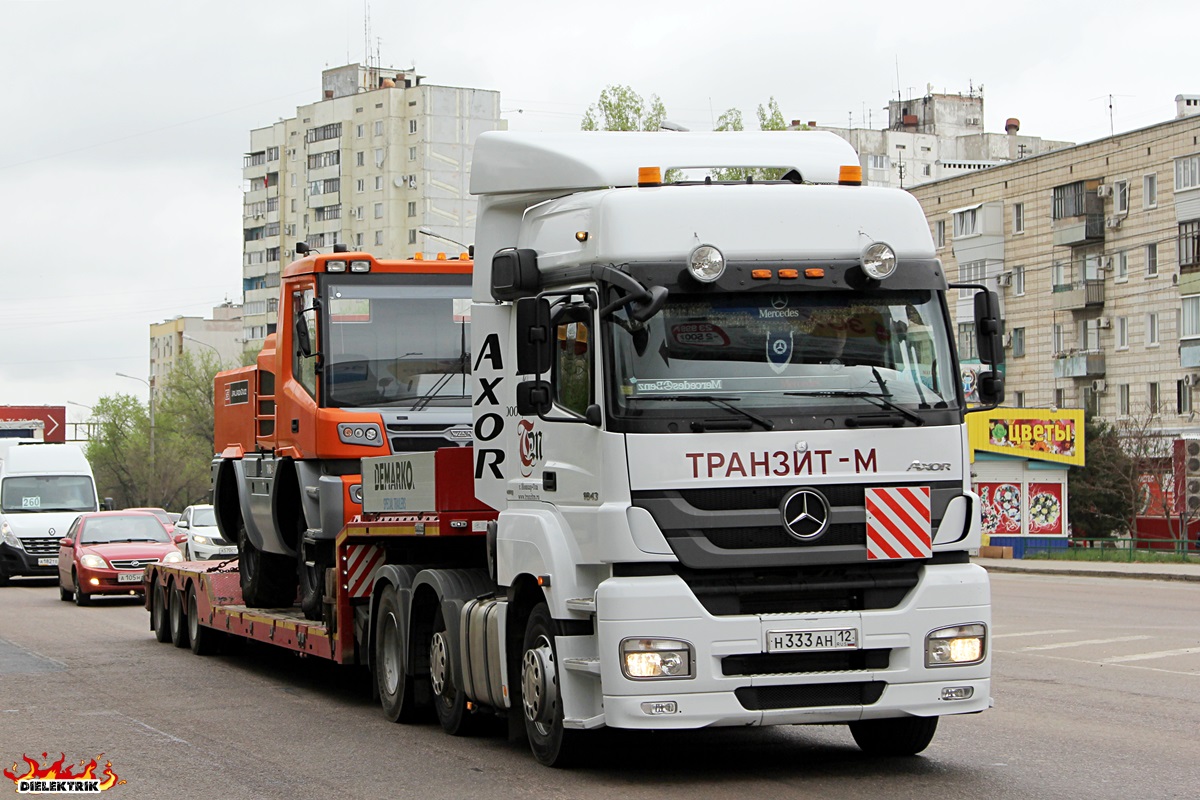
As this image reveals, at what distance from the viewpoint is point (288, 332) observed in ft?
49.1

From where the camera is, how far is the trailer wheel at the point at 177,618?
18.9 m

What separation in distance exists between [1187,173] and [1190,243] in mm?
2336

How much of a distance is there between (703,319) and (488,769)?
2.89m

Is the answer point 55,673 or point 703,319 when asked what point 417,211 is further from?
point 703,319

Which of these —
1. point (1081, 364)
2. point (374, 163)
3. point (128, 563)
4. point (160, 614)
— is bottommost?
point (160, 614)

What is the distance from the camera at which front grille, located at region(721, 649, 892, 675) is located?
350 inches

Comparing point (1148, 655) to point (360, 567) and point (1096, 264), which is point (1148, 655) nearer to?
point (360, 567)

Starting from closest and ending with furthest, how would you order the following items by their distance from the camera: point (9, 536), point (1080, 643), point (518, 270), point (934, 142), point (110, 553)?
point (518, 270), point (1080, 643), point (110, 553), point (9, 536), point (934, 142)

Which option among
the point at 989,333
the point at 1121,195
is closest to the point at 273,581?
the point at 989,333

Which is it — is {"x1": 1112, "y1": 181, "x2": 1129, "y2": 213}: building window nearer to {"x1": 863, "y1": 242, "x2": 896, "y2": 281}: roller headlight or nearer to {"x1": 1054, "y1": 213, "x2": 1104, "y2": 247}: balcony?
{"x1": 1054, "y1": 213, "x2": 1104, "y2": 247}: balcony

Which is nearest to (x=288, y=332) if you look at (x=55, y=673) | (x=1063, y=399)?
(x=55, y=673)

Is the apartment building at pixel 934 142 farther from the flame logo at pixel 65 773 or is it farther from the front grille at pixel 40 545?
the flame logo at pixel 65 773

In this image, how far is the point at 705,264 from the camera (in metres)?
9.12

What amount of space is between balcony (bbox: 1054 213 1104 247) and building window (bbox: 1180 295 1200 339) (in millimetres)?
5244
